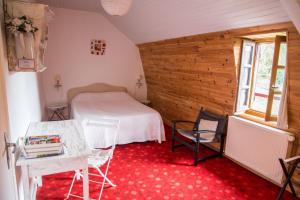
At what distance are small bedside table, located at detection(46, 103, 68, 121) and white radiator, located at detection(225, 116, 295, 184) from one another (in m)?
3.41

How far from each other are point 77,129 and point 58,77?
2867 mm

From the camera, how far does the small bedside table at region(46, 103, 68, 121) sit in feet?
14.9

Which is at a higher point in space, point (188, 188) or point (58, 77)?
point (58, 77)

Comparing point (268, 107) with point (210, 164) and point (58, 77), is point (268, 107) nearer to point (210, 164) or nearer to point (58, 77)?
point (210, 164)

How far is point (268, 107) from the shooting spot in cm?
268

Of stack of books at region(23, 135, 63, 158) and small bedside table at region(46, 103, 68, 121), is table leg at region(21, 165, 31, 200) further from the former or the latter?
small bedside table at region(46, 103, 68, 121)

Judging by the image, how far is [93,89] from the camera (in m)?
5.05

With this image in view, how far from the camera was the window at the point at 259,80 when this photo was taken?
8.77 feet

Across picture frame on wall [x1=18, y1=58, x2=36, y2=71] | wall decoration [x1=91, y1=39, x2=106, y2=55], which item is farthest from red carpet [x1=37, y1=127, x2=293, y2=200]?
wall decoration [x1=91, y1=39, x2=106, y2=55]

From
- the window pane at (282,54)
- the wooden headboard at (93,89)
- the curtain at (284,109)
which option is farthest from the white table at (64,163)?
the wooden headboard at (93,89)

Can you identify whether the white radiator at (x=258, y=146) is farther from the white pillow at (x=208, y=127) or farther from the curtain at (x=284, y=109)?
the white pillow at (x=208, y=127)

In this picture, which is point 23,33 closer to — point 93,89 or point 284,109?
point 284,109

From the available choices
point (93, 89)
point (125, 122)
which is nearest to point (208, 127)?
point (125, 122)

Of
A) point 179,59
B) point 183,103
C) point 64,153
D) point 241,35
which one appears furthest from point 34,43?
point 183,103
